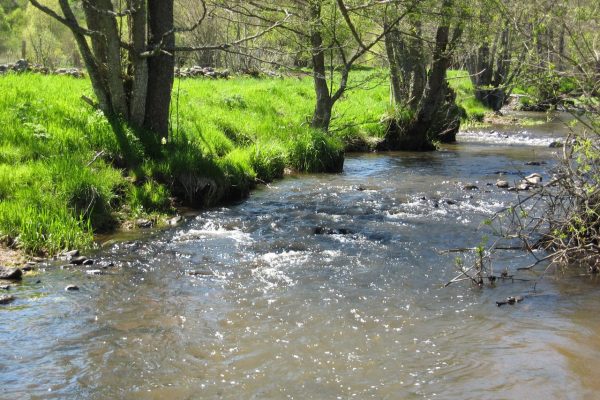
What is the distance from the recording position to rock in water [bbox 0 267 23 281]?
6793 mm

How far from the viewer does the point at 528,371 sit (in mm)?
4988

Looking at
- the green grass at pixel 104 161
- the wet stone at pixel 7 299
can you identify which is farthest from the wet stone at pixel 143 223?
the wet stone at pixel 7 299

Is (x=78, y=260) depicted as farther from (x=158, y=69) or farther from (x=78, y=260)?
(x=158, y=69)

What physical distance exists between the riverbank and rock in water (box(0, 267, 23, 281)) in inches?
33.1

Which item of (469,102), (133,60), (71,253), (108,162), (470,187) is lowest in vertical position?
(71,253)

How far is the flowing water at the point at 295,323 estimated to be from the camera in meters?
4.79

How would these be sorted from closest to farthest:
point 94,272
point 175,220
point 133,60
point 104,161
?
point 94,272, point 175,220, point 104,161, point 133,60

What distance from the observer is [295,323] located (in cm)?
591

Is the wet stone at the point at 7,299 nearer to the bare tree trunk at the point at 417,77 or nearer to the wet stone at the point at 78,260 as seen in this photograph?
the wet stone at the point at 78,260

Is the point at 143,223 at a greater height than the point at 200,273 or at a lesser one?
greater

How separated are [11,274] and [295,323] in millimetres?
3296

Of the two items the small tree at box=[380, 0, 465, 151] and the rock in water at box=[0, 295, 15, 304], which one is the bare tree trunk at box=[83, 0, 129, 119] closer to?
the rock in water at box=[0, 295, 15, 304]

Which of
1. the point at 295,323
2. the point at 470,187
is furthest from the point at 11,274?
the point at 470,187

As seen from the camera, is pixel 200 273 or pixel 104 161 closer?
pixel 200 273
